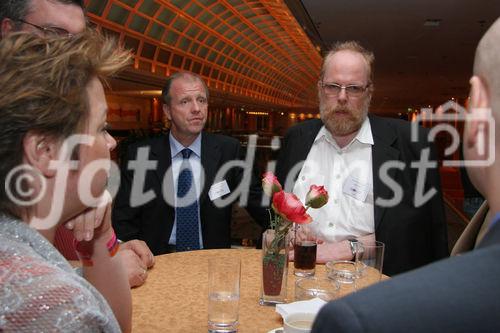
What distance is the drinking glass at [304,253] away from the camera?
1.82m

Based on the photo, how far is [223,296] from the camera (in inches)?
58.4

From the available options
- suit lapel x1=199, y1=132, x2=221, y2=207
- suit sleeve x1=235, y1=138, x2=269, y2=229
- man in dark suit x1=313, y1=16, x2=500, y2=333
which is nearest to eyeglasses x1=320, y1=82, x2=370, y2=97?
suit sleeve x1=235, y1=138, x2=269, y2=229

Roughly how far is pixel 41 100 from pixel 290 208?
0.84 meters

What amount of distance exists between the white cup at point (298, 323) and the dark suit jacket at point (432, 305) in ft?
2.80

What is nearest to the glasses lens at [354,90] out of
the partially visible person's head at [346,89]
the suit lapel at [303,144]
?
the partially visible person's head at [346,89]

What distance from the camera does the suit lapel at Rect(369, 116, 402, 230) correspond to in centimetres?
263

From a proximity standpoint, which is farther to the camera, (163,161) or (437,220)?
(163,161)

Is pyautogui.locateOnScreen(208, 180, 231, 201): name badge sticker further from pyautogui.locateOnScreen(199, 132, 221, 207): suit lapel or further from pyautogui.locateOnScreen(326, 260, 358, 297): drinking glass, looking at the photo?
pyautogui.locateOnScreen(326, 260, 358, 297): drinking glass

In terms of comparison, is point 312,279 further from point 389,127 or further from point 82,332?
point 389,127

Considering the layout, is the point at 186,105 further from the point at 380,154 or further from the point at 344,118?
the point at 380,154

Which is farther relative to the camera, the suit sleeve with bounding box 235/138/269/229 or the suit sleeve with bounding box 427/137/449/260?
the suit sleeve with bounding box 235/138/269/229

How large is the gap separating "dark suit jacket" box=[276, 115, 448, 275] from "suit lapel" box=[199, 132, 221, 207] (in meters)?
1.19

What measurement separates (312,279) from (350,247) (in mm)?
626

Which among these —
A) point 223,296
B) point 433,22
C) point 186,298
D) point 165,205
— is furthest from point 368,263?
point 433,22
